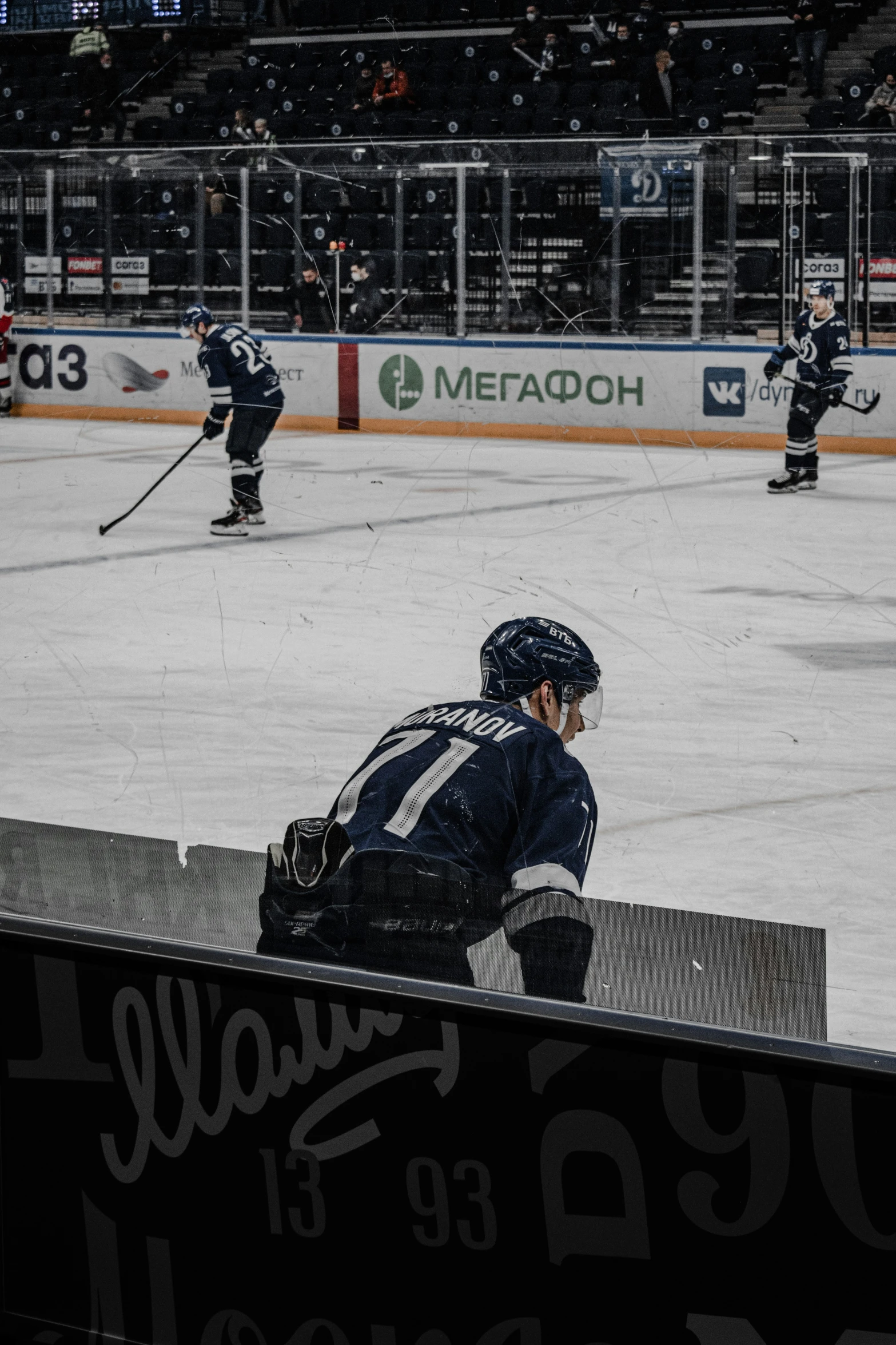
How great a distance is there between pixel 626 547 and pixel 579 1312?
6063 mm

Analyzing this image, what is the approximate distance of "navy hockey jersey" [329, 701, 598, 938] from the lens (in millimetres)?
1739

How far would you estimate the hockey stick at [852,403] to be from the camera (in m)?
9.34

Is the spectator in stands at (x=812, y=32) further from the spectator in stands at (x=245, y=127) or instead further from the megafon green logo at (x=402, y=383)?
the megafon green logo at (x=402, y=383)

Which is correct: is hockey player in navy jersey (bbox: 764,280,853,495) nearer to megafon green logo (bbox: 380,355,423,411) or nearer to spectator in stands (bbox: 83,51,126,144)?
megafon green logo (bbox: 380,355,423,411)

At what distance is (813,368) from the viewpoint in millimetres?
9508

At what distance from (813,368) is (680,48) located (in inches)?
230

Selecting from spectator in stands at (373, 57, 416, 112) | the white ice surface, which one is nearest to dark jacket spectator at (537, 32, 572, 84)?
spectator in stands at (373, 57, 416, 112)

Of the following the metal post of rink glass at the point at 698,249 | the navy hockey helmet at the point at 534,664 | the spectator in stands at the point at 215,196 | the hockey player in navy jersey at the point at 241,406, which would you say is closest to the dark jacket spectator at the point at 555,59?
the spectator in stands at the point at 215,196

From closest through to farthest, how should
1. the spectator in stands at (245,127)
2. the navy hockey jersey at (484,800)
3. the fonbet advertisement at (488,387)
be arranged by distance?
the navy hockey jersey at (484,800), the spectator in stands at (245,127), the fonbet advertisement at (488,387)

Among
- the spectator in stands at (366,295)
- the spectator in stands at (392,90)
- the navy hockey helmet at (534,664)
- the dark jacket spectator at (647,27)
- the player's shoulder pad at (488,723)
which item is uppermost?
the dark jacket spectator at (647,27)

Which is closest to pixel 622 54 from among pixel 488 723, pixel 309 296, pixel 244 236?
pixel 244 236

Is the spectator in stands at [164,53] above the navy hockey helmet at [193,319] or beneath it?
above

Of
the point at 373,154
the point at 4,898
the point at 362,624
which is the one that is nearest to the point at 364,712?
the point at 362,624

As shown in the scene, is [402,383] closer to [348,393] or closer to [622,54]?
[348,393]
